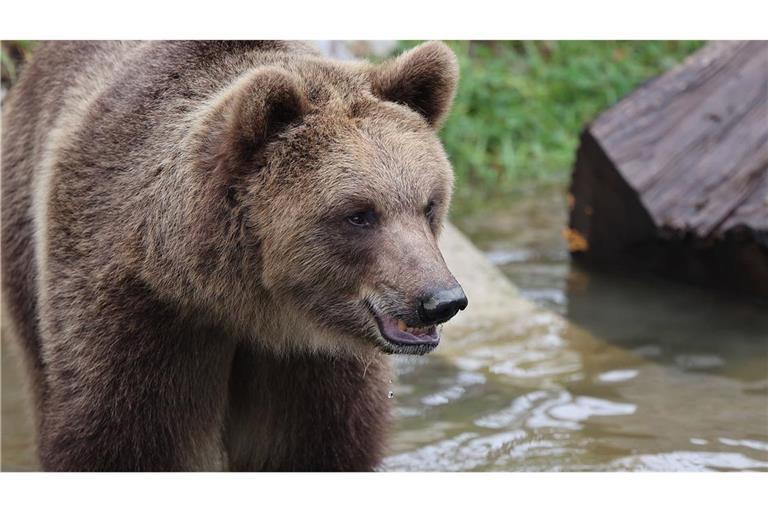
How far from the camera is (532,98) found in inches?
489

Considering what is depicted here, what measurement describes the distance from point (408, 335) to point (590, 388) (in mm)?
2957

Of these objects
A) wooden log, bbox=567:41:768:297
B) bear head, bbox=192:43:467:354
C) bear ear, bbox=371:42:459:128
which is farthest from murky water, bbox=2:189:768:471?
bear ear, bbox=371:42:459:128

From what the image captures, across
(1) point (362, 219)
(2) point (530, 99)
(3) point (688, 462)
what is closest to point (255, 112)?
(1) point (362, 219)

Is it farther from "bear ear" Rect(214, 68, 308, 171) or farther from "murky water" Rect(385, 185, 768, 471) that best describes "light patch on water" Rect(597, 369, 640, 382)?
"bear ear" Rect(214, 68, 308, 171)

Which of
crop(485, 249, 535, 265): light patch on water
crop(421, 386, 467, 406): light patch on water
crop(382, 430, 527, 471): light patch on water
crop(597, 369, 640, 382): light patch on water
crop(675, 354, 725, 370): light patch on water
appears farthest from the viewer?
crop(485, 249, 535, 265): light patch on water

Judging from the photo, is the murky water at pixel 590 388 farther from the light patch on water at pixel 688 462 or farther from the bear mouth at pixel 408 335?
the bear mouth at pixel 408 335

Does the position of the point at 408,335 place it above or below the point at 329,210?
below

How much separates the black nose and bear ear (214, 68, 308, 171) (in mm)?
851

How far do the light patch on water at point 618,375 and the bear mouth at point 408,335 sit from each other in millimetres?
3063

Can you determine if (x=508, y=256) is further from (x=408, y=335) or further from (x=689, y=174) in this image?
(x=408, y=335)

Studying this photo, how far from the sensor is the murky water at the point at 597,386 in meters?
5.90

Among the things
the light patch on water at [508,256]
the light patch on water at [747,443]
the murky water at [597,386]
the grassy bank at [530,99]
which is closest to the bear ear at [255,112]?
the murky water at [597,386]

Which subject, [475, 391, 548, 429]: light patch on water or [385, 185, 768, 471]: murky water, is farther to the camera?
[475, 391, 548, 429]: light patch on water

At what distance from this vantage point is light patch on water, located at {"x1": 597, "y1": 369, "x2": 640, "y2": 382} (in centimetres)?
690
